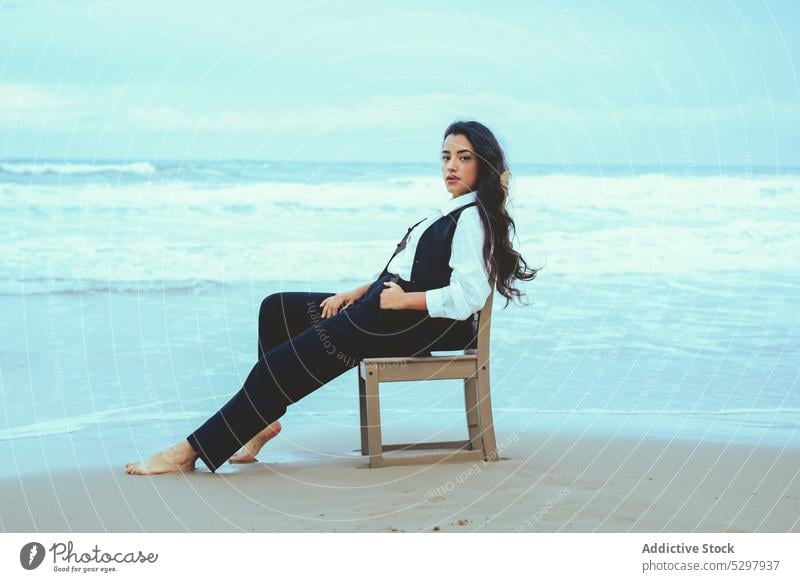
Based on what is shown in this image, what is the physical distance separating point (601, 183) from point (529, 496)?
34.6ft

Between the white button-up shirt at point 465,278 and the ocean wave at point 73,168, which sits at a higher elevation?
the ocean wave at point 73,168

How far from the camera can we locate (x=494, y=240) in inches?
125

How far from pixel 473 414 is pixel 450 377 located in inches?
7.0

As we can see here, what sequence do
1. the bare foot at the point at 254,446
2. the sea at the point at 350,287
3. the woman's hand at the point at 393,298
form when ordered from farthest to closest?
the sea at the point at 350,287, the bare foot at the point at 254,446, the woman's hand at the point at 393,298

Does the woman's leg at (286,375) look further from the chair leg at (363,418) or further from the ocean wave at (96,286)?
the ocean wave at (96,286)

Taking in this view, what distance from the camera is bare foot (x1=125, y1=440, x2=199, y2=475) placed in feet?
9.89

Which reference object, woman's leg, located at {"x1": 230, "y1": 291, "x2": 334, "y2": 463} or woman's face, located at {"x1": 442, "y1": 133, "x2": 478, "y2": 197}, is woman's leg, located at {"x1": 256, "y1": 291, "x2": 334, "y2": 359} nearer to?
woman's leg, located at {"x1": 230, "y1": 291, "x2": 334, "y2": 463}

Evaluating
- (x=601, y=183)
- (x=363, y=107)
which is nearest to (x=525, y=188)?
(x=601, y=183)

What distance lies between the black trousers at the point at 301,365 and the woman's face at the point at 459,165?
381 mm

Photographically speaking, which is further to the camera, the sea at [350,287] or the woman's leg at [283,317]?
the sea at [350,287]

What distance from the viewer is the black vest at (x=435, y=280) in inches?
125

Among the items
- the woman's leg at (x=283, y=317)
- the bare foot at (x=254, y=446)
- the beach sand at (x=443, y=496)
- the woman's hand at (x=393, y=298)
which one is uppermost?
the woman's hand at (x=393, y=298)
